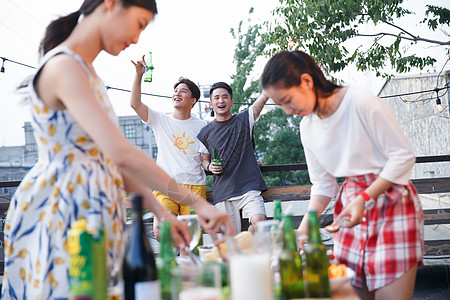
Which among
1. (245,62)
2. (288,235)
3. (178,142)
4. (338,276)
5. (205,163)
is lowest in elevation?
(338,276)

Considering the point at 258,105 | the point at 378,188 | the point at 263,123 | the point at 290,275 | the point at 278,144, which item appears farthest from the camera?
the point at 278,144

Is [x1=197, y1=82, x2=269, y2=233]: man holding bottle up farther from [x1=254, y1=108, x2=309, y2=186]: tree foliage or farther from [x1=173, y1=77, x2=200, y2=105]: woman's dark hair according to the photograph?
[x1=254, y1=108, x2=309, y2=186]: tree foliage

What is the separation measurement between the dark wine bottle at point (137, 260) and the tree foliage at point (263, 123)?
16.8 meters

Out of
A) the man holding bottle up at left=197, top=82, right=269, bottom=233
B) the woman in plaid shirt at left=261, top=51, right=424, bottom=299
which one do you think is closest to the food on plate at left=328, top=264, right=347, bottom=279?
the woman in plaid shirt at left=261, top=51, right=424, bottom=299

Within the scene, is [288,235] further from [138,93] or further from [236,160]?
[138,93]

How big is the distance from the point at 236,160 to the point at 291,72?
1962 millimetres

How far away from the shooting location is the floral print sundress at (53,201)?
109cm

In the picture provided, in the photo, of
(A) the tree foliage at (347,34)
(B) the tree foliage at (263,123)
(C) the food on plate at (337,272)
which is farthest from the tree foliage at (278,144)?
(C) the food on plate at (337,272)

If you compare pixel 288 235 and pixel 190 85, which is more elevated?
pixel 190 85

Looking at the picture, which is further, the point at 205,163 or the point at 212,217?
the point at 205,163

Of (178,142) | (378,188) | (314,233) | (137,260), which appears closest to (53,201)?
(137,260)

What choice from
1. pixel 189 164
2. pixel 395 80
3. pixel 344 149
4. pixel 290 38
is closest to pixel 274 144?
pixel 395 80

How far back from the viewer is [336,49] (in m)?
6.09

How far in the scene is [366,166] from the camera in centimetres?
157
